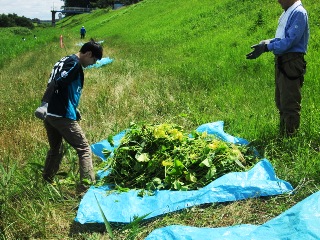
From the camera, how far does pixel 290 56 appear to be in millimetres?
4070

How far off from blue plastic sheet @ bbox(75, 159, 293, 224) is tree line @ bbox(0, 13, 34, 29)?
8859 cm

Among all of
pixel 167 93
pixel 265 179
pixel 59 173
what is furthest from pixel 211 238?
pixel 167 93

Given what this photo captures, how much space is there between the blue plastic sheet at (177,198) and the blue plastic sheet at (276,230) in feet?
1.97

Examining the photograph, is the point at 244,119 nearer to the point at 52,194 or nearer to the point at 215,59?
the point at 52,194

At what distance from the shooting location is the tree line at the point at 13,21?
83069 millimetres

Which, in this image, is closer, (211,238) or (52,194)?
(211,238)

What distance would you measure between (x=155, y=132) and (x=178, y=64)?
6.04 meters

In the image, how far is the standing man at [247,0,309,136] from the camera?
391 cm

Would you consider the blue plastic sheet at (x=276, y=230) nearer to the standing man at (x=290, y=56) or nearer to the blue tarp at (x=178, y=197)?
the blue tarp at (x=178, y=197)

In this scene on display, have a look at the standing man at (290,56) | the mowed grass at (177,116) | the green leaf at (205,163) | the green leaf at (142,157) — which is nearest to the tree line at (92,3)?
the mowed grass at (177,116)

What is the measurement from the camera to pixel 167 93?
6.74m

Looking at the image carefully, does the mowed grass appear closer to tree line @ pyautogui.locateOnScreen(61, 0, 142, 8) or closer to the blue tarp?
the blue tarp

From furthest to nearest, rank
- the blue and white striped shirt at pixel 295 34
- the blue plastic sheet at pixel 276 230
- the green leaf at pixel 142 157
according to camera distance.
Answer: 1. the blue and white striped shirt at pixel 295 34
2. the green leaf at pixel 142 157
3. the blue plastic sheet at pixel 276 230

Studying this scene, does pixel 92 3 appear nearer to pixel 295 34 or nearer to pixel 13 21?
pixel 13 21
